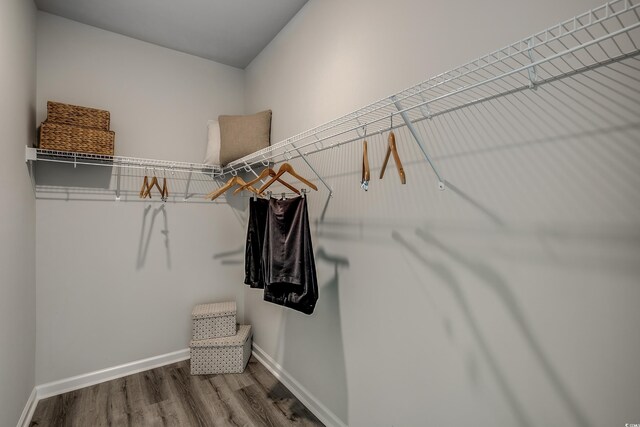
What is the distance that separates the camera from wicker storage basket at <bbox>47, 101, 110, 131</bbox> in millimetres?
1879

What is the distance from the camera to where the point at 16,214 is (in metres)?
1.61

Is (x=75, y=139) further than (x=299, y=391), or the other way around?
(x=299, y=391)

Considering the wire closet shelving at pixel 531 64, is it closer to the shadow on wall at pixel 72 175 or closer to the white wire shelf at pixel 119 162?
the white wire shelf at pixel 119 162

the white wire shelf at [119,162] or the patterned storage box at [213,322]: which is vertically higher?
the white wire shelf at [119,162]

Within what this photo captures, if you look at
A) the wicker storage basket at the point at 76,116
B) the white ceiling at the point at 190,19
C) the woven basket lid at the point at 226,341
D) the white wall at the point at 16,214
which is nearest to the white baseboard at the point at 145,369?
the white wall at the point at 16,214

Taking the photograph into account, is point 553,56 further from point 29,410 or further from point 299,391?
point 29,410

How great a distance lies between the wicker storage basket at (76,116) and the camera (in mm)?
1879

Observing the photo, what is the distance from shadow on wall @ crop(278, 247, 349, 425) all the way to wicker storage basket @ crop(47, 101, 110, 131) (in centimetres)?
175

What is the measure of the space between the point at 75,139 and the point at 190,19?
1156mm

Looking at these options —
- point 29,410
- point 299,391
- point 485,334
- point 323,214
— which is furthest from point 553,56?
point 29,410

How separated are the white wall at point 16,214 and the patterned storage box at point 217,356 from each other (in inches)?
38.5

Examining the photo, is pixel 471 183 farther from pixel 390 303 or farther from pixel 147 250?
pixel 147 250

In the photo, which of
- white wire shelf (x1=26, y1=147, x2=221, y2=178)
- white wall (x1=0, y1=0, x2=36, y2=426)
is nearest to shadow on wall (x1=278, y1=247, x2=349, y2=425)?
white wire shelf (x1=26, y1=147, x2=221, y2=178)

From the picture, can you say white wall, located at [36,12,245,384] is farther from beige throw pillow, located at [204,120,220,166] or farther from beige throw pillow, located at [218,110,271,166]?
beige throw pillow, located at [218,110,271,166]
